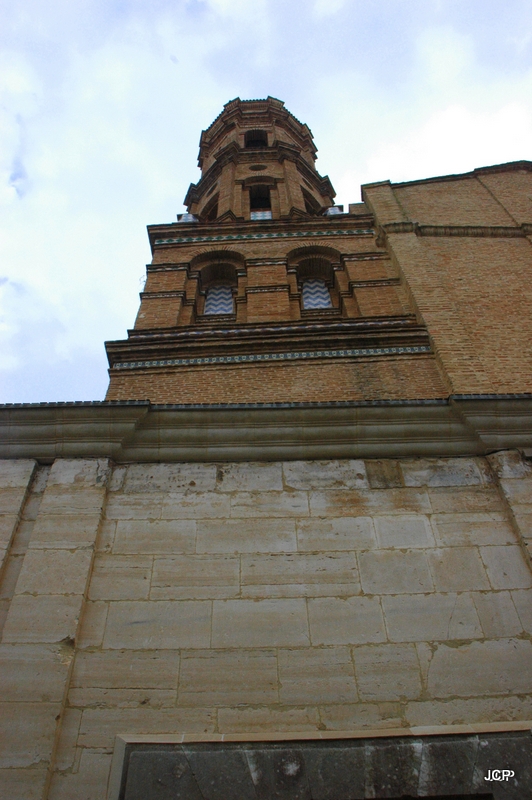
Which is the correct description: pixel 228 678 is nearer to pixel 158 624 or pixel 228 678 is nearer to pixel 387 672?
pixel 158 624

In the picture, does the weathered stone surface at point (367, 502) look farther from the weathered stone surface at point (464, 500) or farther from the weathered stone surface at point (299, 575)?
the weathered stone surface at point (299, 575)

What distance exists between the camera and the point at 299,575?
16.9ft

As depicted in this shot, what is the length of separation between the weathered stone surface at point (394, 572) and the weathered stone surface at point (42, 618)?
2.30m

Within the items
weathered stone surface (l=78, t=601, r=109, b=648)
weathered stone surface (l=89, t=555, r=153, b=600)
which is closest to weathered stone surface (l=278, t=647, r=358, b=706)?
weathered stone surface (l=89, t=555, r=153, b=600)

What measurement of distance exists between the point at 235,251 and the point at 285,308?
2.70 meters

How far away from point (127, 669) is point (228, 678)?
74 centimetres

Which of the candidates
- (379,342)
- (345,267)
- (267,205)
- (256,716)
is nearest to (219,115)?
(267,205)

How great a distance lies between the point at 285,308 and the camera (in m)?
11.0

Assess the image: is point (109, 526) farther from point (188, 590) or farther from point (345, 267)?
point (345, 267)

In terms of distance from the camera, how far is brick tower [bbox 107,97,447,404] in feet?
27.3

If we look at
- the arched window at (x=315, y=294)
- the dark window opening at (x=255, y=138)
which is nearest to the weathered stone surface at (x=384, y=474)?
the arched window at (x=315, y=294)

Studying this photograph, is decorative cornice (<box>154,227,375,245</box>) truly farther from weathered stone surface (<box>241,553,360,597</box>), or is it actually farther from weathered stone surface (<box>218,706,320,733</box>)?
weathered stone surface (<box>218,706,320,733</box>)

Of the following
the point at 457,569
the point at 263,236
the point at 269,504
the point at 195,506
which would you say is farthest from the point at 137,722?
the point at 263,236

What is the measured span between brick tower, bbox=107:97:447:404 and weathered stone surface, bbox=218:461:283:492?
1396mm
